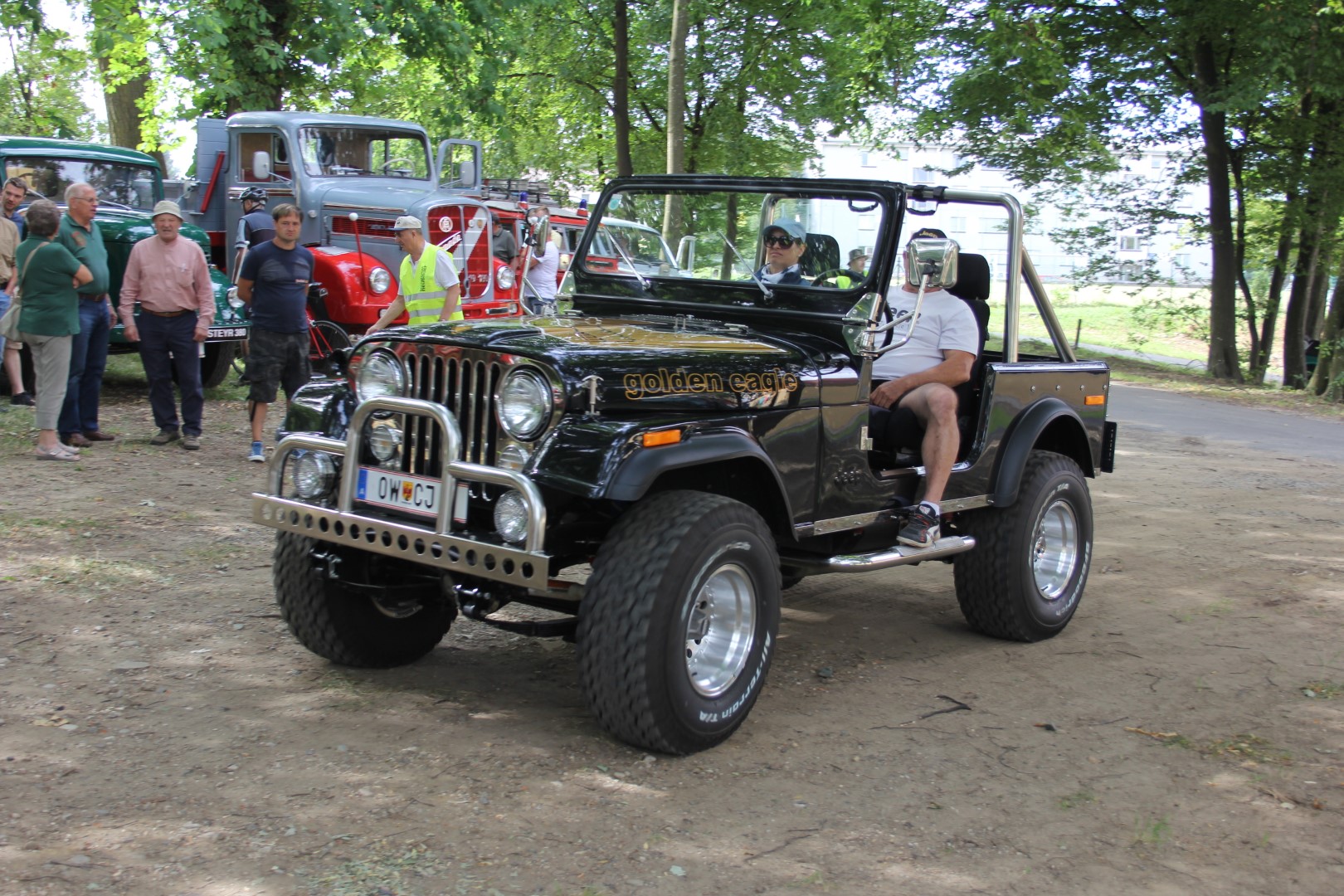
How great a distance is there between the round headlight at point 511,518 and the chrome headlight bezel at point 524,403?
26 cm

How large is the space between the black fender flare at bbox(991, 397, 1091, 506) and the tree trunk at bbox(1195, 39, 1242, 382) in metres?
16.3

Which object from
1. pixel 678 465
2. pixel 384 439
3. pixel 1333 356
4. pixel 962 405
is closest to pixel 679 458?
pixel 678 465

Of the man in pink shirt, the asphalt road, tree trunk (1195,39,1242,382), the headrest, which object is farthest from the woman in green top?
tree trunk (1195,39,1242,382)

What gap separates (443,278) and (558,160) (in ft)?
77.6

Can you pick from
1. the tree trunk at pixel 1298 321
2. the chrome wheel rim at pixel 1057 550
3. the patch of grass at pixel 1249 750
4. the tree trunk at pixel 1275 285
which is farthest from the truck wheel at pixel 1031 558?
the tree trunk at pixel 1298 321

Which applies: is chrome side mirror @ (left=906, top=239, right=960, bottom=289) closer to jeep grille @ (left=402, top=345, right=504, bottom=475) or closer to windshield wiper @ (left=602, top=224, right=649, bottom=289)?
windshield wiper @ (left=602, top=224, right=649, bottom=289)

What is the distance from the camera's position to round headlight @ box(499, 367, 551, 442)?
13.2 feet

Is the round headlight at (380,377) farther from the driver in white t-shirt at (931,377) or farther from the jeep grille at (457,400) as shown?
the driver in white t-shirt at (931,377)

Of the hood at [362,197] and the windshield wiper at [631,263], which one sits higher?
the hood at [362,197]

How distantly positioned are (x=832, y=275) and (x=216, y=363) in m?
8.41

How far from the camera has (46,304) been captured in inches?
320

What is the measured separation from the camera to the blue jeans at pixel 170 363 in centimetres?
884

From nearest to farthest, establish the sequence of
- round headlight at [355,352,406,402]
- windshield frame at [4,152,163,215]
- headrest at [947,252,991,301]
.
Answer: round headlight at [355,352,406,402]
headrest at [947,252,991,301]
windshield frame at [4,152,163,215]

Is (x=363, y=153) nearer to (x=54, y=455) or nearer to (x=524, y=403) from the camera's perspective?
(x=54, y=455)
